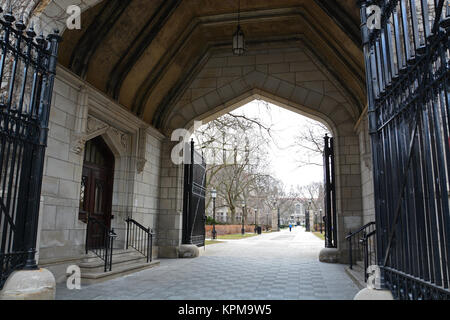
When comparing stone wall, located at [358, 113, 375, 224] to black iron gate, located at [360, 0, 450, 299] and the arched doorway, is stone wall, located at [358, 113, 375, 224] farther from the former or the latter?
the arched doorway

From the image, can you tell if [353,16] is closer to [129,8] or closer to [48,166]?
[129,8]

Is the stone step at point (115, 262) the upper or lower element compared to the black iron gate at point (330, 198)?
lower

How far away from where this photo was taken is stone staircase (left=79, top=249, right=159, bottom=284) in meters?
5.78

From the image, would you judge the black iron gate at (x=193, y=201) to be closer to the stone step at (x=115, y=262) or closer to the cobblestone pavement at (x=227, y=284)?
the stone step at (x=115, y=262)

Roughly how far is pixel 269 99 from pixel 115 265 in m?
6.04

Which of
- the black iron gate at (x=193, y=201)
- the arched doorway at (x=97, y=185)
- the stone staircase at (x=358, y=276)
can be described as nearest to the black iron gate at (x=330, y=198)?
the stone staircase at (x=358, y=276)

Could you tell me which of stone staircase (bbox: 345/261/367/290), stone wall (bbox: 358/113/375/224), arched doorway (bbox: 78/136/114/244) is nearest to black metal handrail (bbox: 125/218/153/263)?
arched doorway (bbox: 78/136/114/244)

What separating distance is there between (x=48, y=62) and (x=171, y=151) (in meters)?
6.08

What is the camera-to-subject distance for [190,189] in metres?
9.98

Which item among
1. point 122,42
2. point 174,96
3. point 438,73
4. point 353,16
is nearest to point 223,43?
point 174,96

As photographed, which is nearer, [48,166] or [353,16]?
[48,166]

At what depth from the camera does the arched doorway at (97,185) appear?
764 centimetres

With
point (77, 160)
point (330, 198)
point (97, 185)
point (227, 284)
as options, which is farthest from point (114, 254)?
point (330, 198)

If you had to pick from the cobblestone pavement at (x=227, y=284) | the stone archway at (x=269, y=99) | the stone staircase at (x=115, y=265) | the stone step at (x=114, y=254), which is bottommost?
the cobblestone pavement at (x=227, y=284)
